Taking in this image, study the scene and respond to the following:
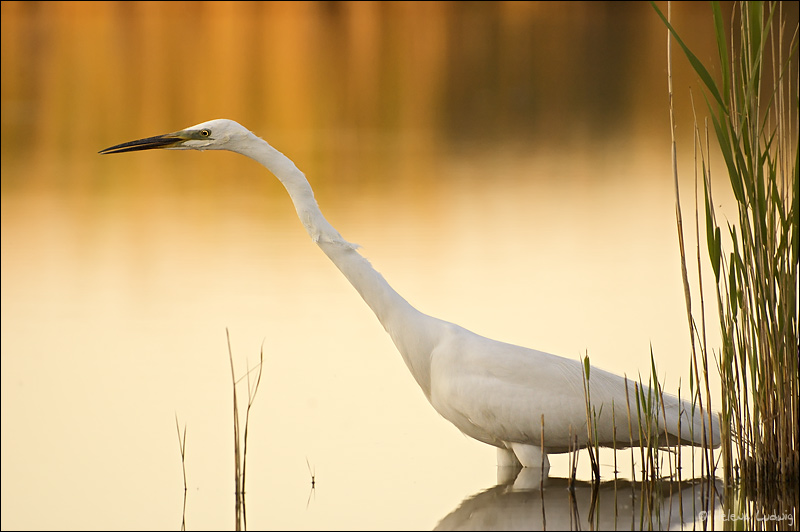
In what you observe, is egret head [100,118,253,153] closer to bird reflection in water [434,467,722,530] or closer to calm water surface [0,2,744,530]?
calm water surface [0,2,744,530]

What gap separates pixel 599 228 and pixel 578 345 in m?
4.30

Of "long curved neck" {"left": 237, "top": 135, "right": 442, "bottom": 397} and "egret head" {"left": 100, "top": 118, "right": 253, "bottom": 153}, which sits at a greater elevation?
"egret head" {"left": 100, "top": 118, "right": 253, "bottom": 153}

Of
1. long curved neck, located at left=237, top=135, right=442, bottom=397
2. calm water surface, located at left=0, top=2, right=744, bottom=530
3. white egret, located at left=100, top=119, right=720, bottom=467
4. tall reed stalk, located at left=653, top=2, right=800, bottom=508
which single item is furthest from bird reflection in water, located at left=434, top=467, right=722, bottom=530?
long curved neck, located at left=237, top=135, right=442, bottom=397

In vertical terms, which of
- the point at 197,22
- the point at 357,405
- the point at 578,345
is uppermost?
the point at 197,22

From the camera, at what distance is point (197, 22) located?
3831cm

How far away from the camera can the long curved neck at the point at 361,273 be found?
5238 millimetres

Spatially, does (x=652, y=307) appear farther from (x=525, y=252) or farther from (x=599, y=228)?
(x=599, y=228)

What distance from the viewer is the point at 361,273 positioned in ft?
17.6

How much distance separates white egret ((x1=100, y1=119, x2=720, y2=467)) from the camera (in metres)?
4.94

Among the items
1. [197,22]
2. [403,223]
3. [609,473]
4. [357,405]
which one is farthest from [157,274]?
[197,22]

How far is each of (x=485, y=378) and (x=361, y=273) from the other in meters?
0.83

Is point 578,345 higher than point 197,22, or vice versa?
point 197,22

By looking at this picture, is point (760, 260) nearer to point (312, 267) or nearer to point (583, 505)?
point (583, 505)

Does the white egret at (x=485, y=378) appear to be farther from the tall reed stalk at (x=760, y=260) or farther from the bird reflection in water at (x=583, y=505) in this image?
the tall reed stalk at (x=760, y=260)
